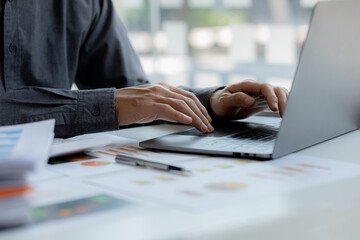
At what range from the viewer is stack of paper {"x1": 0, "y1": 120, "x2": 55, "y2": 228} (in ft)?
1.58

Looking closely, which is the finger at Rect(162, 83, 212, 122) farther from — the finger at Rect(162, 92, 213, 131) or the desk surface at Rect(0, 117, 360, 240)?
the desk surface at Rect(0, 117, 360, 240)

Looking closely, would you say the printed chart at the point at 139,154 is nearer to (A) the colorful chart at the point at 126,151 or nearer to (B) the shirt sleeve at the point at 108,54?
(A) the colorful chart at the point at 126,151

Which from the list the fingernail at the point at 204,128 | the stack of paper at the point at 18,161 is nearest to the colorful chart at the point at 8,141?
the stack of paper at the point at 18,161

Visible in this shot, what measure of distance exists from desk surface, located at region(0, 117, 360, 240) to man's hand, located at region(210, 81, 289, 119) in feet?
1.22

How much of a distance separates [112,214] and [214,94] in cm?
66

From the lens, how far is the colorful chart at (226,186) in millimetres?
600

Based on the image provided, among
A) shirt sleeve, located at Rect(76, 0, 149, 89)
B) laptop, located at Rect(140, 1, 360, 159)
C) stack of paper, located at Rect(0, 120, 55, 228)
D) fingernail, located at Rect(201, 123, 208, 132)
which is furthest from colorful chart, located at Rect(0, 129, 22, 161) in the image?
shirt sleeve, located at Rect(76, 0, 149, 89)

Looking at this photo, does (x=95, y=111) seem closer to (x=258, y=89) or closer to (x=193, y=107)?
(x=193, y=107)

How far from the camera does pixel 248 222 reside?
489mm

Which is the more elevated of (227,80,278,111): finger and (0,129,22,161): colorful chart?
(227,80,278,111): finger

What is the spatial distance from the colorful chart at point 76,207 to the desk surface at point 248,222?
0.02m

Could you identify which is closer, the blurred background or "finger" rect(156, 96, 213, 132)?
"finger" rect(156, 96, 213, 132)

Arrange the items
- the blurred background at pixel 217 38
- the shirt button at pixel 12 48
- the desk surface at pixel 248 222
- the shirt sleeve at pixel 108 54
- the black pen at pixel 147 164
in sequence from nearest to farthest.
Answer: the desk surface at pixel 248 222, the black pen at pixel 147 164, the shirt button at pixel 12 48, the shirt sleeve at pixel 108 54, the blurred background at pixel 217 38

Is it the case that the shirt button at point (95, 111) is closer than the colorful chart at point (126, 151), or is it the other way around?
the colorful chart at point (126, 151)
